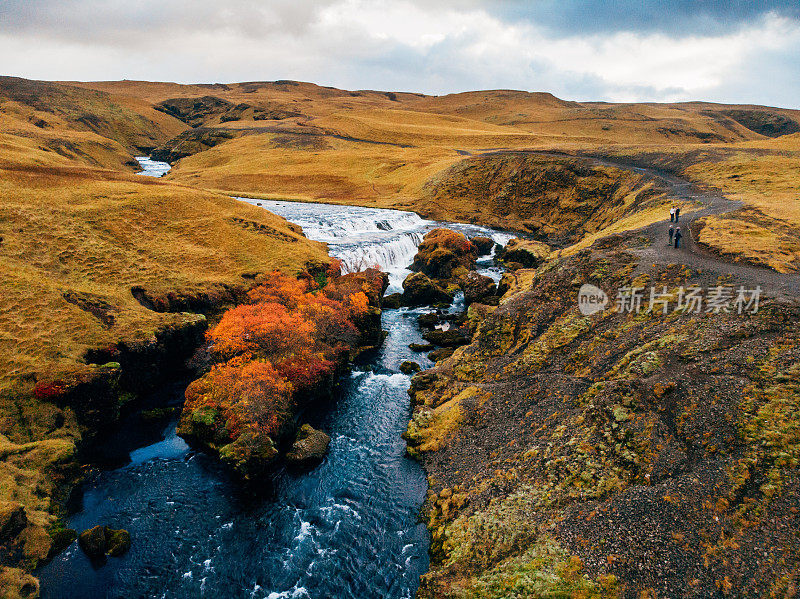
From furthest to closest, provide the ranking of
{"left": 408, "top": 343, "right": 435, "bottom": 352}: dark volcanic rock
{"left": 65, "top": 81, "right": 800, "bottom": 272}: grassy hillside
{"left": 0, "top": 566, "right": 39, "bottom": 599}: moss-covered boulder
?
{"left": 408, "top": 343, "right": 435, "bottom": 352}: dark volcanic rock < {"left": 65, "top": 81, "right": 800, "bottom": 272}: grassy hillside < {"left": 0, "top": 566, "right": 39, "bottom": 599}: moss-covered boulder

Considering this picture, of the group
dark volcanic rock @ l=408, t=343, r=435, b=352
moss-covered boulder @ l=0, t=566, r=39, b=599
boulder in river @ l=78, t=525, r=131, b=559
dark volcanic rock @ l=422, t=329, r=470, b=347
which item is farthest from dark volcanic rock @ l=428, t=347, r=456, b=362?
moss-covered boulder @ l=0, t=566, r=39, b=599

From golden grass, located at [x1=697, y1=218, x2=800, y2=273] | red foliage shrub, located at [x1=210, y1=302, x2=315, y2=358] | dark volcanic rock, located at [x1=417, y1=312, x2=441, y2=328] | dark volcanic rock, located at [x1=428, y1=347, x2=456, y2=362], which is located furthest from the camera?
dark volcanic rock, located at [x1=417, y1=312, x2=441, y2=328]

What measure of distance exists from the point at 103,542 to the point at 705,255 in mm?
47274

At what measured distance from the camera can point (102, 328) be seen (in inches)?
1368

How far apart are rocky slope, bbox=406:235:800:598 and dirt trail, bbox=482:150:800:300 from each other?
70.0 inches

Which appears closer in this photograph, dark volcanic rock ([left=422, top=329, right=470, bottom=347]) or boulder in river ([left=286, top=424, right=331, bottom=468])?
boulder in river ([left=286, top=424, right=331, bottom=468])

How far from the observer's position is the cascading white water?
6756 centimetres

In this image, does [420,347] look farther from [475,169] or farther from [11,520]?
[475,169]

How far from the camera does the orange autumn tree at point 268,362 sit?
94.8 feet

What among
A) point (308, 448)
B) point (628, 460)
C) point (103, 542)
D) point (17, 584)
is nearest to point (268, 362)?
point (308, 448)

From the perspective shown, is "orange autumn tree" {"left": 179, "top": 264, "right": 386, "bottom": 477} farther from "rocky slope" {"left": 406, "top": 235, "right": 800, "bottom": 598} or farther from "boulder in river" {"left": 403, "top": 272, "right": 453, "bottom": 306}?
"rocky slope" {"left": 406, "top": 235, "right": 800, "bottom": 598}

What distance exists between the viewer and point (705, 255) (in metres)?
33.6

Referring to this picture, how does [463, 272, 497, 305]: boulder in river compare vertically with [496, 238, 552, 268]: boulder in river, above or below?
below

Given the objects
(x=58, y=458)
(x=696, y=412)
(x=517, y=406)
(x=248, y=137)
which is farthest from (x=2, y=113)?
(x=696, y=412)
